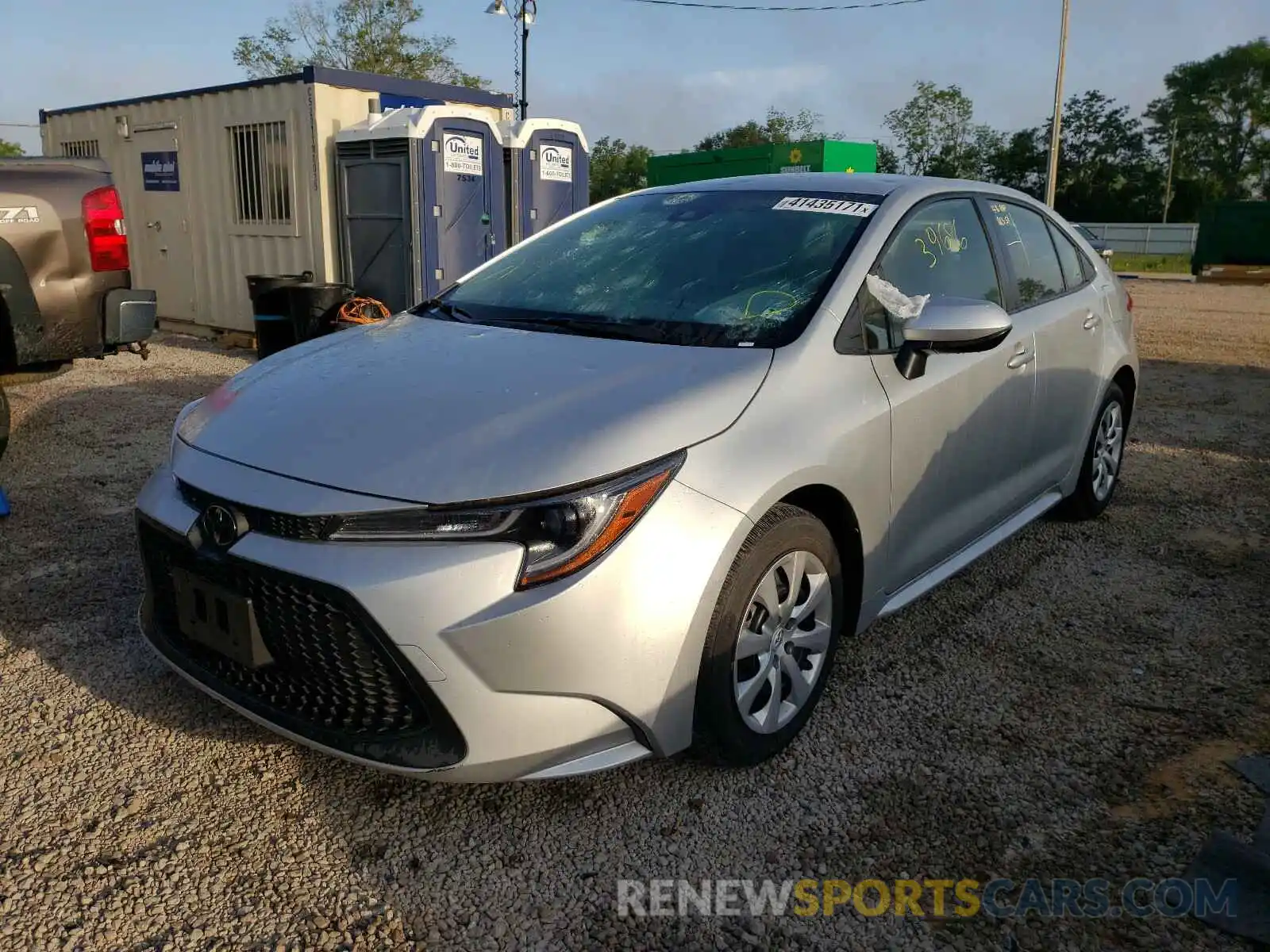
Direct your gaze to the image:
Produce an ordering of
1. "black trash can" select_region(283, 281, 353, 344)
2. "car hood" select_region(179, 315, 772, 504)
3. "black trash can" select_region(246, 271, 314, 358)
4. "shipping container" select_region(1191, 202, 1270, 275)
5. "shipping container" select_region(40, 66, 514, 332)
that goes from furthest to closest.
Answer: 1. "shipping container" select_region(1191, 202, 1270, 275)
2. "shipping container" select_region(40, 66, 514, 332)
3. "black trash can" select_region(246, 271, 314, 358)
4. "black trash can" select_region(283, 281, 353, 344)
5. "car hood" select_region(179, 315, 772, 504)

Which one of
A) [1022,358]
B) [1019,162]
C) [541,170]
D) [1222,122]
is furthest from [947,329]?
[1222,122]

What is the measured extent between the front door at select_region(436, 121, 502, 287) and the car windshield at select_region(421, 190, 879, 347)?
5849mm

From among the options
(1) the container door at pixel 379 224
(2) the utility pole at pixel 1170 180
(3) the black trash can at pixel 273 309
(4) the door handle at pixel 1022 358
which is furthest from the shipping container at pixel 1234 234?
(4) the door handle at pixel 1022 358

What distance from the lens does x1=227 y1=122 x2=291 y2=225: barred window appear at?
31.8 ft

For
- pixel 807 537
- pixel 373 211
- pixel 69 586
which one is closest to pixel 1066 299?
pixel 807 537

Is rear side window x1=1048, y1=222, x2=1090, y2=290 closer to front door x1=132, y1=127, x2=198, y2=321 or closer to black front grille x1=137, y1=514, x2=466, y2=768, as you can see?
black front grille x1=137, y1=514, x2=466, y2=768

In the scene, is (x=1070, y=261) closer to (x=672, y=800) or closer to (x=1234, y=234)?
(x=672, y=800)

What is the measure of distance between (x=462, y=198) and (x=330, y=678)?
25.8ft

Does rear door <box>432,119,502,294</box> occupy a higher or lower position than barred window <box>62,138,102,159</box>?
lower

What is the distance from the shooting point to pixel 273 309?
358 inches

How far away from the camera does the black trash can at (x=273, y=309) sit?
8.99 metres

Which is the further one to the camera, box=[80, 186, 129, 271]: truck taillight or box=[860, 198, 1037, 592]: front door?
box=[80, 186, 129, 271]: truck taillight

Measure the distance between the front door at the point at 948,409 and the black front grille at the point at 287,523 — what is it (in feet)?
5.26

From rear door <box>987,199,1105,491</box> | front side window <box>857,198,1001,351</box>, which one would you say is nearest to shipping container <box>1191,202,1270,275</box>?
rear door <box>987,199,1105,491</box>
